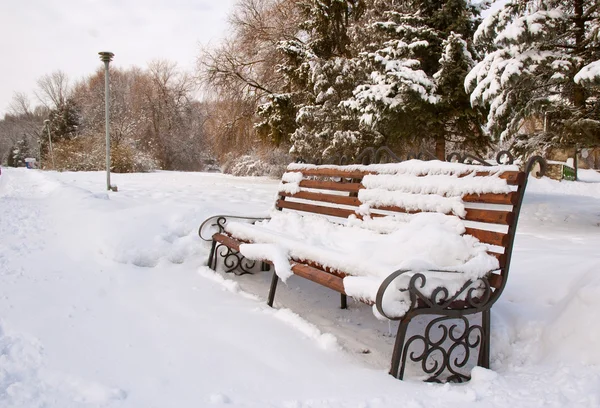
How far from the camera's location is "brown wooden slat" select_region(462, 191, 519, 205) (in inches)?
94.5

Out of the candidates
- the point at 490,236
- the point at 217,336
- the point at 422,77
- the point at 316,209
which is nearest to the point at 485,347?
the point at 490,236

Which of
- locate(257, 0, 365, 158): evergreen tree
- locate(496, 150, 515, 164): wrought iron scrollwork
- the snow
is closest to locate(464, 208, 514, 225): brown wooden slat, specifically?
locate(496, 150, 515, 164): wrought iron scrollwork

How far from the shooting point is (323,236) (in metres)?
3.67

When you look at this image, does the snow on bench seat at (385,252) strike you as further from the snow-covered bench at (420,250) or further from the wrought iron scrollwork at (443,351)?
the wrought iron scrollwork at (443,351)

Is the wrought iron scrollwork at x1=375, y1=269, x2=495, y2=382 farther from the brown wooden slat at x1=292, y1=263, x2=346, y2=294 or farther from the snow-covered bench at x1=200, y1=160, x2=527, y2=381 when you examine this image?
the brown wooden slat at x1=292, y1=263, x2=346, y2=294

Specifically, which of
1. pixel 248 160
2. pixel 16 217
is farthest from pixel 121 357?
pixel 248 160

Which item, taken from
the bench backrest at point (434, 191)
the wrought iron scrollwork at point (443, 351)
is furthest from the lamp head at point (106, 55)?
the wrought iron scrollwork at point (443, 351)

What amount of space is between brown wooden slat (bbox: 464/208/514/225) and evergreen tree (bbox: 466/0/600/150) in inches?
195

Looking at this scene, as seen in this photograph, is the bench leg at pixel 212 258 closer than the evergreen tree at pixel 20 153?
Yes

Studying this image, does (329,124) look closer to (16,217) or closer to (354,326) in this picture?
(16,217)

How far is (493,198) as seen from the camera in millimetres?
2531

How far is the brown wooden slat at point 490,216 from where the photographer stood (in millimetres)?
2400

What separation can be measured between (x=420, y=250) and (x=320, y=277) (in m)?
0.62

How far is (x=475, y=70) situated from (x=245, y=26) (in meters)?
11.1
